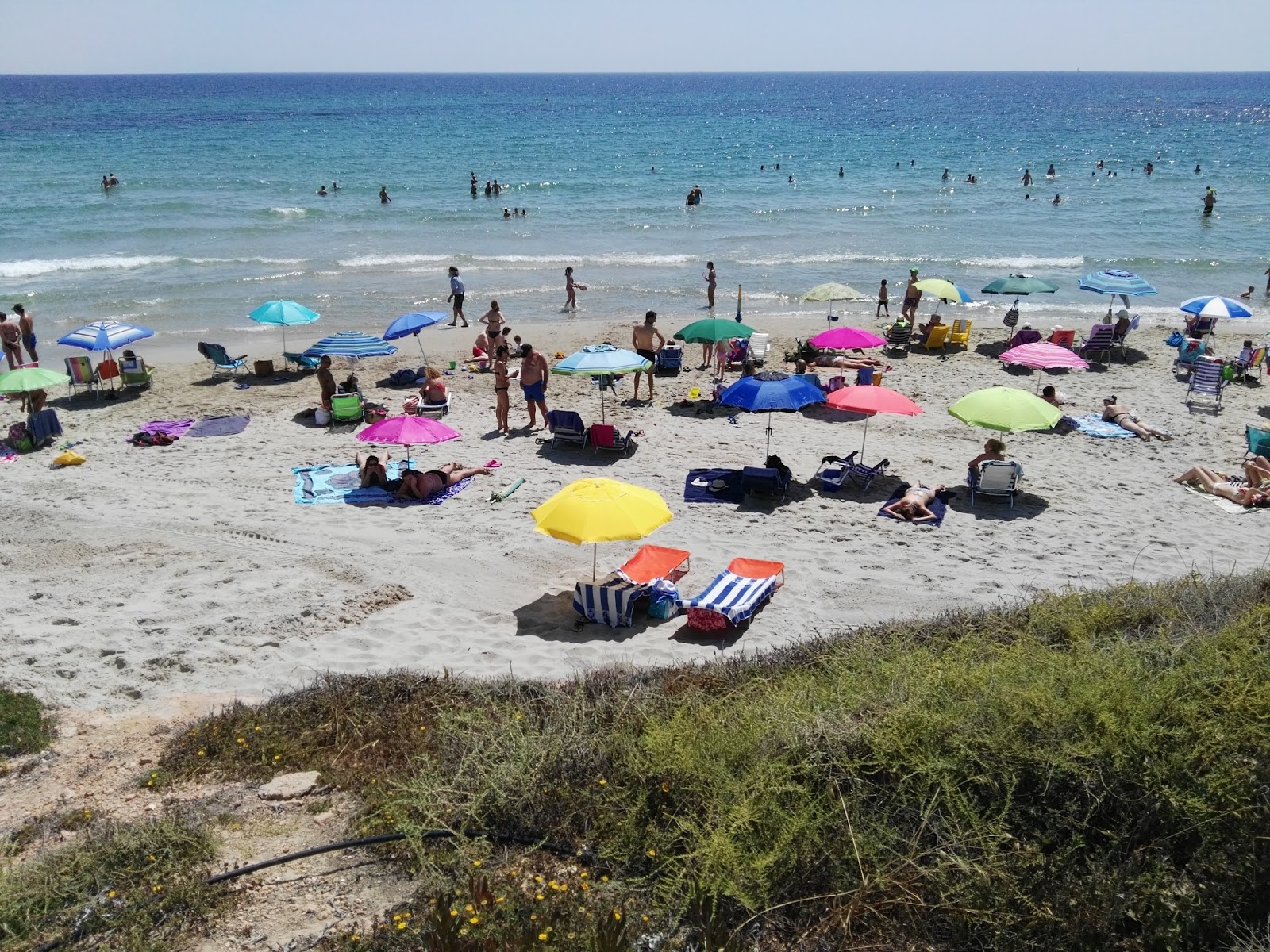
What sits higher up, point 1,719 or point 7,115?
point 7,115

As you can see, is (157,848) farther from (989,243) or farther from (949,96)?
(949,96)

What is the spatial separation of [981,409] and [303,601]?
27.1 feet

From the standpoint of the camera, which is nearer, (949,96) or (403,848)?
(403,848)

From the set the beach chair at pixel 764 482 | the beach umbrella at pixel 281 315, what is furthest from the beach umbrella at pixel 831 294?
the beach umbrella at pixel 281 315

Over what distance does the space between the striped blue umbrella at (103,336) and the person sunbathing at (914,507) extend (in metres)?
12.7

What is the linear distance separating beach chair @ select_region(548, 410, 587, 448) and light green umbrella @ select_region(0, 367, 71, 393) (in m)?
7.49

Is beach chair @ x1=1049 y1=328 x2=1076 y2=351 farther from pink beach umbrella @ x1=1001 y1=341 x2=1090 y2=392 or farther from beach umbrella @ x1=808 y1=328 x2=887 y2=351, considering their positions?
beach umbrella @ x1=808 y1=328 x2=887 y2=351

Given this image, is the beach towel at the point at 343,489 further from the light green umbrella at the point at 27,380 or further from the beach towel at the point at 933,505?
the beach towel at the point at 933,505

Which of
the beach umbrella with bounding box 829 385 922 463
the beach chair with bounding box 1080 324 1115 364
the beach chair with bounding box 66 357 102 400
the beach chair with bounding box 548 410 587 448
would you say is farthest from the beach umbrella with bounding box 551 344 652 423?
the beach chair with bounding box 1080 324 1115 364

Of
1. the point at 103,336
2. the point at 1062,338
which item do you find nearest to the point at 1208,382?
the point at 1062,338

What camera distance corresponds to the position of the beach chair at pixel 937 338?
1856 cm

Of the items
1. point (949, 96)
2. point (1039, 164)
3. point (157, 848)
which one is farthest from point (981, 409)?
point (949, 96)

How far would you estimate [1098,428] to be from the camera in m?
14.2

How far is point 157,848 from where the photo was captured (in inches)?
203
